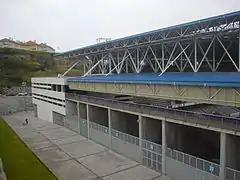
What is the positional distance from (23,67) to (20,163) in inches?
2703

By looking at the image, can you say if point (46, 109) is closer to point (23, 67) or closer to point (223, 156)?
point (223, 156)

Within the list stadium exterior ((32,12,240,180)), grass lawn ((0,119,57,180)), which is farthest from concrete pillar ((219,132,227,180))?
grass lawn ((0,119,57,180))

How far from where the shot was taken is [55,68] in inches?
3506

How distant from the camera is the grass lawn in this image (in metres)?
17.2

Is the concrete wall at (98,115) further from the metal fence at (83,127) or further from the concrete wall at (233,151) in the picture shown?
the concrete wall at (233,151)

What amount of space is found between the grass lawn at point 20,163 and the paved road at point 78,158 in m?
0.73

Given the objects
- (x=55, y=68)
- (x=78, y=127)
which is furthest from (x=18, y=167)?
(x=55, y=68)

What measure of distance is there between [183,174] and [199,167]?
1.46 meters

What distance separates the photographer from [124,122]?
2466 cm

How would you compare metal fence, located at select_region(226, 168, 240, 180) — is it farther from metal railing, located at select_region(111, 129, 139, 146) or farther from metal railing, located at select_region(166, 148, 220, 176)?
metal railing, located at select_region(111, 129, 139, 146)

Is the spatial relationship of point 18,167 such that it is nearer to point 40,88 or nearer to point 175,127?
point 175,127

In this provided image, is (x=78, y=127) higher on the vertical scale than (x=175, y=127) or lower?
lower

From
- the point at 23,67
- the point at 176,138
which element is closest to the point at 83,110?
the point at 176,138

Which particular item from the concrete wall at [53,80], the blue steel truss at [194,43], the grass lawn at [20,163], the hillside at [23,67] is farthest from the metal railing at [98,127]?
the hillside at [23,67]
